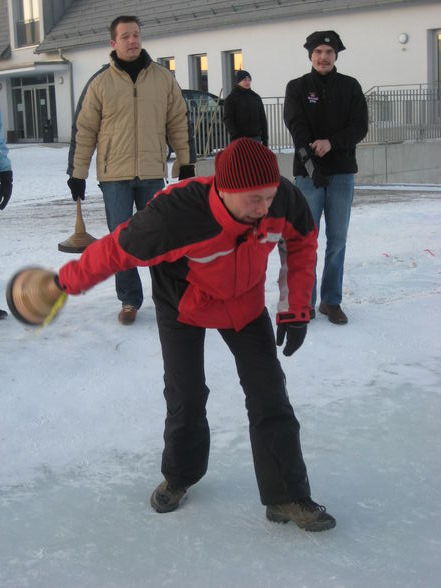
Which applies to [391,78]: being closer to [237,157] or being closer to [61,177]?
[61,177]

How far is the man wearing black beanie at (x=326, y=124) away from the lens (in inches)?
224

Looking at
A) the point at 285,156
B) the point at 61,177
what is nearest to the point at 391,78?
the point at 285,156

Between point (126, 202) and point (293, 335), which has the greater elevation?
point (126, 202)

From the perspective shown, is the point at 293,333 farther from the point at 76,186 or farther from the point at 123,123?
the point at 76,186

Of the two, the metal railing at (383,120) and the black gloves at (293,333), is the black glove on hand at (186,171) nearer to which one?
the black gloves at (293,333)

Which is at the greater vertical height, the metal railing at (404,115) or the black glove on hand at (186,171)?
the metal railing at (404,115)

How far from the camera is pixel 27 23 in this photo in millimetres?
33500

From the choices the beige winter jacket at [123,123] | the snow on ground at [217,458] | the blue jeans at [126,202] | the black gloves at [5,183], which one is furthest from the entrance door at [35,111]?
the blue jeans at [126,202]

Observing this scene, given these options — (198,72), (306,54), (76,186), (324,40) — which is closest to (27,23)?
(198,72)

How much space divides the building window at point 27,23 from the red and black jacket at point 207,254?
31.7 m

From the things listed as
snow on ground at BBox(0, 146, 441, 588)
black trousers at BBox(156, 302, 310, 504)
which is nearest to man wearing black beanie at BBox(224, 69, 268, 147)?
snow on ground at BBox(0, 146, 441, 588)

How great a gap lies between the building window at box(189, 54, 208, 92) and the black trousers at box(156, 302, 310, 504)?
2445cm

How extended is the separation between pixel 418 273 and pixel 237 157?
4.76m

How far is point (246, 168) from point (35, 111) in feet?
108
